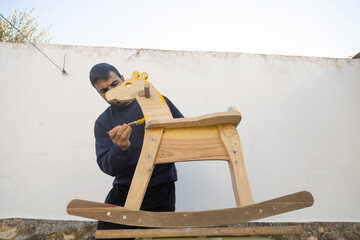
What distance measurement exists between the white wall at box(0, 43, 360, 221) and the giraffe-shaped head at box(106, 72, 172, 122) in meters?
0.88

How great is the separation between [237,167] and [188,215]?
0.89 ft

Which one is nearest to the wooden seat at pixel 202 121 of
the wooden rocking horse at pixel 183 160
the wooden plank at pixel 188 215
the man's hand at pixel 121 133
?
the wooden rocking horse at pixel 183 160

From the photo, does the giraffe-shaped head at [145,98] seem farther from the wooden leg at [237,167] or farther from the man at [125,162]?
the wooden leg at [237,167]

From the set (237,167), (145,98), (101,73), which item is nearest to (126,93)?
(145,98)

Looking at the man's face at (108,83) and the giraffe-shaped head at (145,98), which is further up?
the man's face at (108,83)

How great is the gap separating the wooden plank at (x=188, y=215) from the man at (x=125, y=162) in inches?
12.9

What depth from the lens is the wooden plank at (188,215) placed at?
949 mm

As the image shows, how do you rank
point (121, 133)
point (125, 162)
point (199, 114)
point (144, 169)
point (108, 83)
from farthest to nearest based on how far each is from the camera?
point (199, 114), point (108, 83), point (125, 162), point (121, 133), point (144, 169)

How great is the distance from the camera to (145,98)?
4.08 feet

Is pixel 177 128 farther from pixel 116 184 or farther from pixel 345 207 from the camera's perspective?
pixel 345 207

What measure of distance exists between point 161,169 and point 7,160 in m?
1.28

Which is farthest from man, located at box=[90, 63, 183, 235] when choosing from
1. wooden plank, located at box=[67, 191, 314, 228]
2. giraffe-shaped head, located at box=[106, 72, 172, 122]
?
wooden plank, located at box=[67, 191, 314, 228]

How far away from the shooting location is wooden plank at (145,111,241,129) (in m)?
1.08

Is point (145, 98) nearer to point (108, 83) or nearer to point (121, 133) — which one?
point (121, 133)
